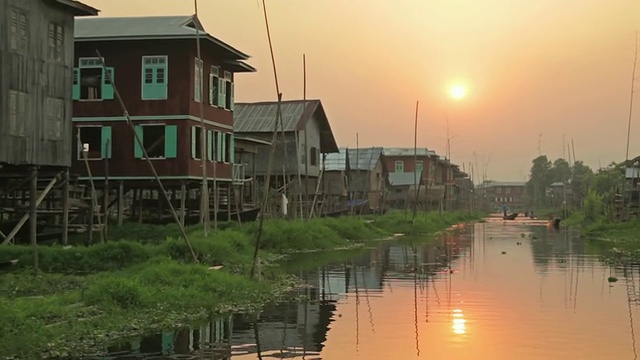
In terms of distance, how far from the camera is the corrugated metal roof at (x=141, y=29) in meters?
29.6

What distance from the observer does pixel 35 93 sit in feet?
74.3

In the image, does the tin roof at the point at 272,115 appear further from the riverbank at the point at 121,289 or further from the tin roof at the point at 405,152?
the tin roof at the point at 405,152

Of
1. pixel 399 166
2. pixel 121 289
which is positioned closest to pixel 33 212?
pixel 121 289

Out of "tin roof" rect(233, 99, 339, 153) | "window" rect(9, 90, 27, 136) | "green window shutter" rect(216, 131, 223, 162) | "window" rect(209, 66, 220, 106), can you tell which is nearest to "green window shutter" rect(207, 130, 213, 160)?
"green window shutter" rect(216, 131, 223, 162)

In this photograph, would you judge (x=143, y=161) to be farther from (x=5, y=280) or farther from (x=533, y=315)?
(x=533, y=315)

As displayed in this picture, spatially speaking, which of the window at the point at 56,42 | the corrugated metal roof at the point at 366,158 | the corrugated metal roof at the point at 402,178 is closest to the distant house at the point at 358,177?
the corrugated metal roof at the point at 366,158

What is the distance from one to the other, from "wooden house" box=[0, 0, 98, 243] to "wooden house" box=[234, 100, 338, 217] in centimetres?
1921

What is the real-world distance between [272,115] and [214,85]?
49.8 feet

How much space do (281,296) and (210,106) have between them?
15.5 m

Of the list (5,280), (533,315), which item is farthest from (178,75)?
(533,315)

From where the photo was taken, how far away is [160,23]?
31.2 m

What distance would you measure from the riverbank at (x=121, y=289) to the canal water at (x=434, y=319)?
2.41ft

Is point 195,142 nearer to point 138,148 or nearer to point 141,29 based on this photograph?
point 138,148

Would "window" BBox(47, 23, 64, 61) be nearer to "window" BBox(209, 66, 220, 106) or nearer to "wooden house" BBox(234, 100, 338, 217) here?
"window" BBox(209, 66, 220, 106)
